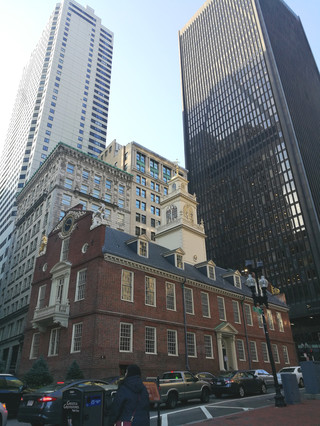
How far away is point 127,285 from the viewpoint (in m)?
27.6

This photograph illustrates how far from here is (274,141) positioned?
105562 millimetres

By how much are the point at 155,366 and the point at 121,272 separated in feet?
26.4

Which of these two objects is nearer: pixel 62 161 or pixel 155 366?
pixel 155 366

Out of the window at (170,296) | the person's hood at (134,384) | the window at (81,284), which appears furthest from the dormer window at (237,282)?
the person's hood at (134,384)

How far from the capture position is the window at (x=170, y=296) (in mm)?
30531

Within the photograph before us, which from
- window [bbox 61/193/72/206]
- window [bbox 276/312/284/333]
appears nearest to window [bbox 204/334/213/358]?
window [bbox 276/312/284/333]

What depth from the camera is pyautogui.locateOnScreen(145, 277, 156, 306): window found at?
28734 mm

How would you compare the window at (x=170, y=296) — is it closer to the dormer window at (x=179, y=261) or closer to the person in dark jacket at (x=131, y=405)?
the dormer window at (x=179, y=261)

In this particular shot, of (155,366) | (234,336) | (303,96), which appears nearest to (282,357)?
(234,336)

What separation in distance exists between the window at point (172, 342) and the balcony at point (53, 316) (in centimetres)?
901

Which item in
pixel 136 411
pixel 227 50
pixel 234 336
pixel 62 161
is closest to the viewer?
pixel 136 411

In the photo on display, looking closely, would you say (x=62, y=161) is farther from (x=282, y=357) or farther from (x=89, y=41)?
(x=89, y=41)

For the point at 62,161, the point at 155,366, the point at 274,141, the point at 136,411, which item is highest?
the point at 274,141

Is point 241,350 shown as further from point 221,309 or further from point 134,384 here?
point 134,384
